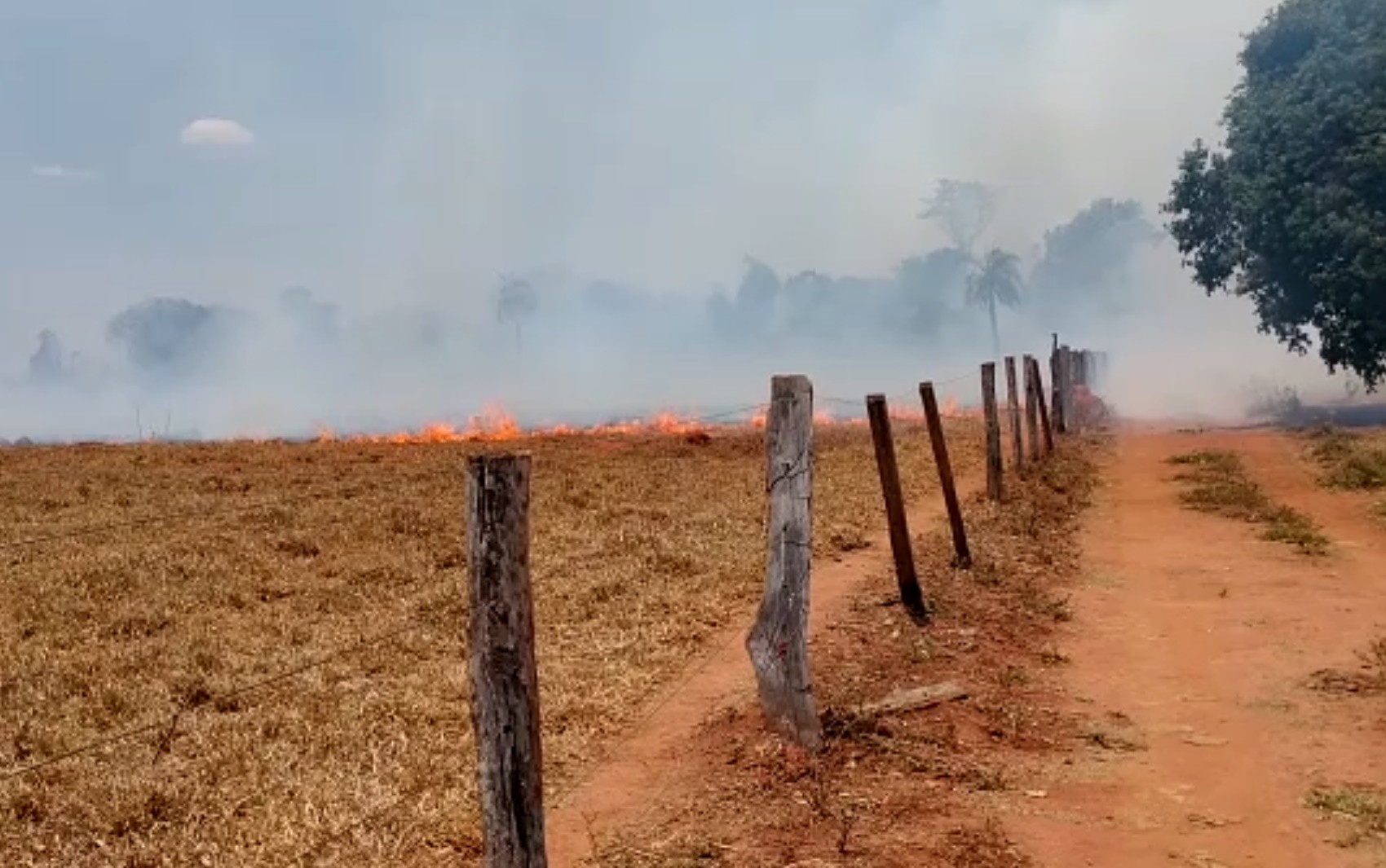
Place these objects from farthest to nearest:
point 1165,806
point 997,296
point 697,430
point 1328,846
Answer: point 997,296 → point 697,430 → point 1165,806 → point 1328,846

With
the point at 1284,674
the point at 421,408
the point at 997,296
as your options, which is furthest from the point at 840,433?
the point at 997,296

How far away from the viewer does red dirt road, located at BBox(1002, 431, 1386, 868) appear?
735 centimetres

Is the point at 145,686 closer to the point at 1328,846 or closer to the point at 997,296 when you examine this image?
the point at 1328,846

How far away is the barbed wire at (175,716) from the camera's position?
7898 mm

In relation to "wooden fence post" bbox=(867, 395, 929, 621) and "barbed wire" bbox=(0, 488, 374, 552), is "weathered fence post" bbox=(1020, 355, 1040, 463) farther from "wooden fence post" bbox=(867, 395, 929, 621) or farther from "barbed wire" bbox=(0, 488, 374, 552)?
"barbed wire" bbox=(0, 488, 374, 552)

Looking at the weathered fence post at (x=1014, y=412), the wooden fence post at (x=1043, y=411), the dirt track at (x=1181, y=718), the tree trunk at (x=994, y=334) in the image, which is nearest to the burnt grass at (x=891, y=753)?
the dirt track at (x=1181, y=718)

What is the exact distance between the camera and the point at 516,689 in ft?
18.2

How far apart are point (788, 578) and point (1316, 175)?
103 feet

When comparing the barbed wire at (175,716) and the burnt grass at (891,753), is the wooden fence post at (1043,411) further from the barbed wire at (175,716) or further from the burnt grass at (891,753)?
the barbed wire at (175,716)

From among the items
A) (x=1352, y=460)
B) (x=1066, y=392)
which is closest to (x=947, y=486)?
(x=1352, y=460)

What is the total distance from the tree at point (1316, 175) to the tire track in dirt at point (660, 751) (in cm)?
2558

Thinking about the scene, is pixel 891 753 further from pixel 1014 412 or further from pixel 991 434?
pixel 1014 412

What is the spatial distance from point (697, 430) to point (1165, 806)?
27262mm

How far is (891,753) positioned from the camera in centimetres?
861
